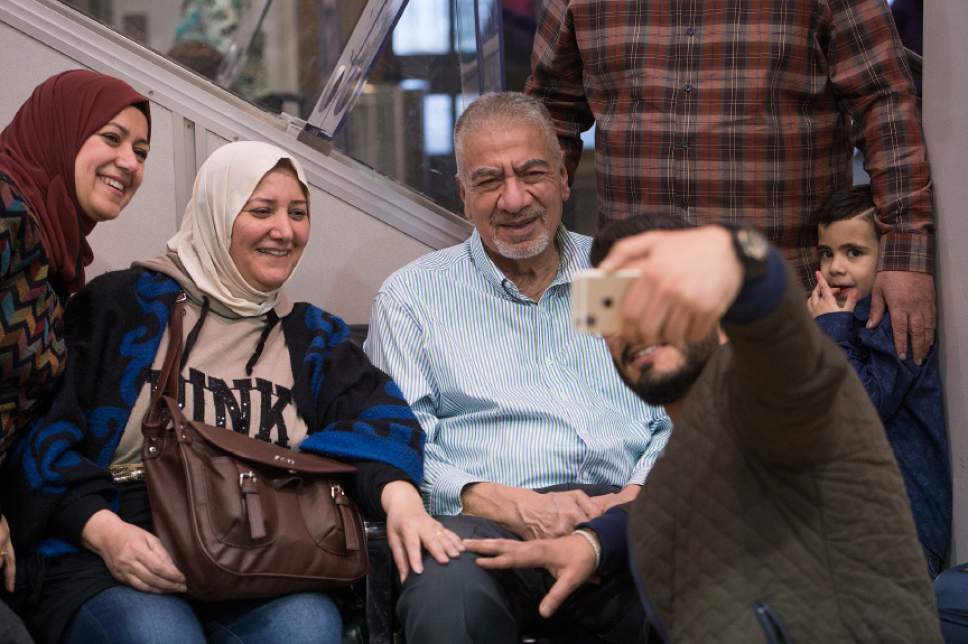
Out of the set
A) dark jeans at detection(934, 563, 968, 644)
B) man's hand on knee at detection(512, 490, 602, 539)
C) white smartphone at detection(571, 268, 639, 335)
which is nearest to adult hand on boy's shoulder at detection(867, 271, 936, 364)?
dark jeans at detection(934, 563, 968, 644)

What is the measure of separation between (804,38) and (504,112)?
792 millimetres

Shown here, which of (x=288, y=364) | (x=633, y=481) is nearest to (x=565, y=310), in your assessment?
(x=633, y=481)

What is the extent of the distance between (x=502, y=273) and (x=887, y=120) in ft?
3.30

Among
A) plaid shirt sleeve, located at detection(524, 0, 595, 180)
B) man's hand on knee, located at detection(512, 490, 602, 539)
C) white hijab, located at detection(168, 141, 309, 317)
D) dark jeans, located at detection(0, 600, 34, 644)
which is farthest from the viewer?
plaid shirt sleeve, located at detection(524, 0, 595, 180)

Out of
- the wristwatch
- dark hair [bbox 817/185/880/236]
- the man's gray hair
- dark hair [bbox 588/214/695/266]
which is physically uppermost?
the man's gray hair

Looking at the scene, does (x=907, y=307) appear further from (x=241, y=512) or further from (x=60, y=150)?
(x=60, y=150)

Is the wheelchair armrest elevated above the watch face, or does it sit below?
below

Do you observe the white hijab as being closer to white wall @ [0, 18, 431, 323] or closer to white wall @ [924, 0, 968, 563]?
white wall @ [0, 18, 431, 323]

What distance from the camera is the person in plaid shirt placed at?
2.73 metres

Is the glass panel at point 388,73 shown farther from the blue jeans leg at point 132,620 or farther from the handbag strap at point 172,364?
the blue jeans leg at point 132,620

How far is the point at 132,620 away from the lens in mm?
1984

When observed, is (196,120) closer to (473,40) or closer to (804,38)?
(473,40)

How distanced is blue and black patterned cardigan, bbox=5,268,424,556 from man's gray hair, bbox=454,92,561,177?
57cm

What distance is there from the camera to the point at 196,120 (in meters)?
2.94
